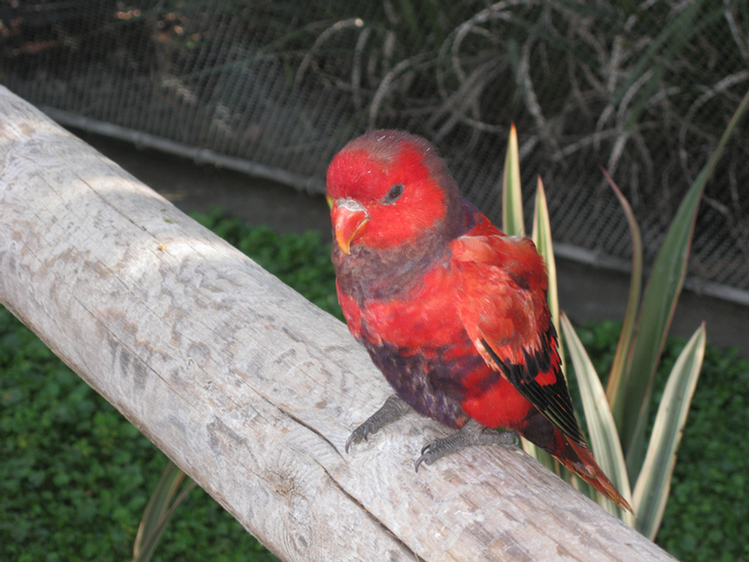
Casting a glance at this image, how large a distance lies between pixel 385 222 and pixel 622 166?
2175 mm

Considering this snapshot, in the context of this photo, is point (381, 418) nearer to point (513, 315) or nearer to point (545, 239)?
point (513, 315)

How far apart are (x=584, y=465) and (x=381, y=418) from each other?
41 centimetres

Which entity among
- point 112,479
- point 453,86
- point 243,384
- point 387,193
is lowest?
point 112,479

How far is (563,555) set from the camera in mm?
702

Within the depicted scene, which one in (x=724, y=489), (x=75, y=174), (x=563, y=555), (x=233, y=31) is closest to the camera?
(x=563, y=555)

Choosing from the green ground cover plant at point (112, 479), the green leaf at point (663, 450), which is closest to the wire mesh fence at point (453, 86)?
the green ground cover plant at point (112, 479)

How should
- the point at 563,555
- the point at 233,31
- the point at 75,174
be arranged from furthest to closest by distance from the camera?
1. the point at 233,31
2. the point at 75,174
3. the point at 563,555

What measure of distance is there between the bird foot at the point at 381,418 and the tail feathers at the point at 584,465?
310 mm

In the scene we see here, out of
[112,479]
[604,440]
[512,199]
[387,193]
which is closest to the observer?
[387,193]

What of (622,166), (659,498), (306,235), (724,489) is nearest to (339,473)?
(659,498)

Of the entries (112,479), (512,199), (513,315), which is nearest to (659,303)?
(512,199)

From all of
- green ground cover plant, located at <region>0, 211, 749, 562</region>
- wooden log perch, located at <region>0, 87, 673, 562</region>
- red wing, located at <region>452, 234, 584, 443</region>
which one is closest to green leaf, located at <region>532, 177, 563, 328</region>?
red wing, located at <region>452, 234, 584, 443</region>

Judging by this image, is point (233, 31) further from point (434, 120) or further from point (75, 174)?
point (75, 174)

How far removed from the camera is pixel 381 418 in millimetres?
899
